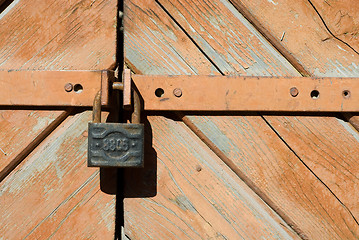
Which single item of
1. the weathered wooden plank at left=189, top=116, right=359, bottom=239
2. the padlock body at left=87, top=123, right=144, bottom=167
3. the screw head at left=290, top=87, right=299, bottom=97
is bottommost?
the weathered wooden plank at left=189, top=116, right=359, bottom=239

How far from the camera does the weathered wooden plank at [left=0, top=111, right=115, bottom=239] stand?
0.81 m

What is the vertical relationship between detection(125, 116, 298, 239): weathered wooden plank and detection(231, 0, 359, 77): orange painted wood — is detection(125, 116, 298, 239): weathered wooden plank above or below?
below

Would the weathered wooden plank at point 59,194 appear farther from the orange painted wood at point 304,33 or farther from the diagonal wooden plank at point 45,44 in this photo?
the orange painted wood at point 304,33

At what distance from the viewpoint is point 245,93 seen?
2.55ft

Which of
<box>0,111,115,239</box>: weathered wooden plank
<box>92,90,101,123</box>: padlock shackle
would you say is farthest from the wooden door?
<box>92,90,101,123</box>: padlock shackle

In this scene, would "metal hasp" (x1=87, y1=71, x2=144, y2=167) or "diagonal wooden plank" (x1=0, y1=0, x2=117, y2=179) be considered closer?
"metal hasp" (x1=87, y1=71, x2=144, y2=167)

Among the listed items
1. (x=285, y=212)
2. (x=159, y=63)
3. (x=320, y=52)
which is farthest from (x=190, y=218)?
(x=320, y=52)

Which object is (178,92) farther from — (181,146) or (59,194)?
(59,194)

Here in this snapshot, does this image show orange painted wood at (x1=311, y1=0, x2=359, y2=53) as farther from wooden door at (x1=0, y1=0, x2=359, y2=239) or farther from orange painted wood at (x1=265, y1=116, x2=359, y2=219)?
orange painted wood at (x1=265, y1=116, x2=359, y2=219)

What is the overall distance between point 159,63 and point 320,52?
0.42 m

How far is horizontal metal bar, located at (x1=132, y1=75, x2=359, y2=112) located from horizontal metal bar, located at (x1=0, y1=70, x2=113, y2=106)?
0.11 metres

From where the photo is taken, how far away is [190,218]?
2.68ft

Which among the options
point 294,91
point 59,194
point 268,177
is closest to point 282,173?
point 268,177

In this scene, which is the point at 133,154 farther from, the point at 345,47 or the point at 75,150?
the point at 345,47
